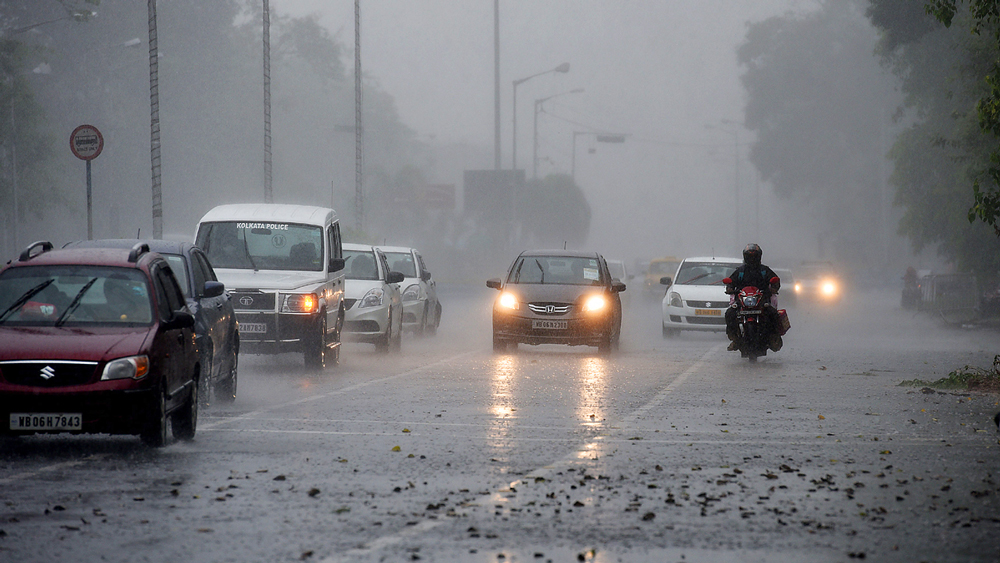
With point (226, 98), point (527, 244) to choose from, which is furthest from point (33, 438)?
point (527, 244)

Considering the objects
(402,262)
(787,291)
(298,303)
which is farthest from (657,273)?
(298,303)

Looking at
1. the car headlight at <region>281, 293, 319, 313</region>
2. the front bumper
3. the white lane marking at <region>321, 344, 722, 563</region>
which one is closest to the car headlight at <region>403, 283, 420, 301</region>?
the front bumper

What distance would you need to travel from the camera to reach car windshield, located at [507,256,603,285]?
23.9m

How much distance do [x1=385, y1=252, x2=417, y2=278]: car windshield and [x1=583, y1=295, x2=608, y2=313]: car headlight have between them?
6.19m

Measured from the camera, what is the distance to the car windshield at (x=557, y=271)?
78.3ft

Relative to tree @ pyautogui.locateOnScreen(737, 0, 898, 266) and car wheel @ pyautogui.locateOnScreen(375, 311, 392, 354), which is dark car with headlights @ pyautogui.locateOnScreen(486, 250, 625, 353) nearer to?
car wheel @ pyautogui.locateOnScreen(375, 311, 392, 354)

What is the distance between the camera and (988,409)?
14.5 metres

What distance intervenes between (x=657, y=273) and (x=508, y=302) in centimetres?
2774

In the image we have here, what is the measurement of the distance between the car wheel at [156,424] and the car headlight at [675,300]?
1864cm

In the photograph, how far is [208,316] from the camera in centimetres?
1369

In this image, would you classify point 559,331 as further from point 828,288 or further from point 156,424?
point 828,288

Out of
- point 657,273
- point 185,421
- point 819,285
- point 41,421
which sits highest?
point 657,273

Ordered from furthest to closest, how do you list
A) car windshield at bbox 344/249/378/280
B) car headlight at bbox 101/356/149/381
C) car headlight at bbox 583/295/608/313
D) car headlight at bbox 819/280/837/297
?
car headlight at bbox 819/280/837/297, car windshield at bbox 344/249/378/280, car headlight at bbox 583/295/608/313, car headlight at bbox 101/356/149/381

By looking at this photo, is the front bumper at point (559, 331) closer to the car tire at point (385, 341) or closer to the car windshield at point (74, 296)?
the car tire at point (385, 341)
